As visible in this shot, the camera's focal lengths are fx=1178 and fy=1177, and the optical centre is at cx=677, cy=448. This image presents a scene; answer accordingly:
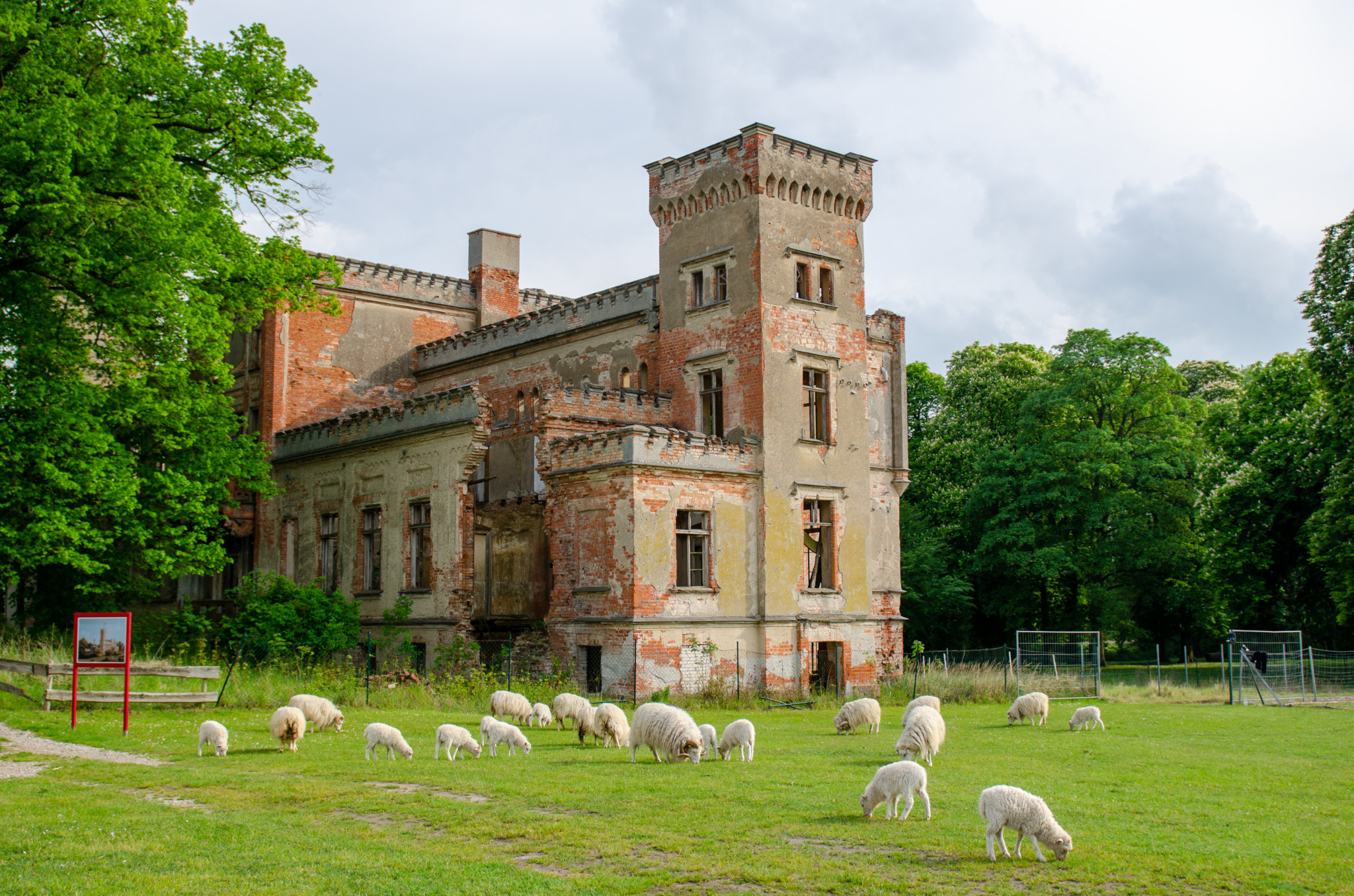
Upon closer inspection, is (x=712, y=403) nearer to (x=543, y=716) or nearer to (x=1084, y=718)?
(x=543, y=716)

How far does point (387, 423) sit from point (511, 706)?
638 inches

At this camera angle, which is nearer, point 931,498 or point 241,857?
point 241,857

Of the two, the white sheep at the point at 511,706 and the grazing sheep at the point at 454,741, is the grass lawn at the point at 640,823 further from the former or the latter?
the white sheep at the point at 511,706

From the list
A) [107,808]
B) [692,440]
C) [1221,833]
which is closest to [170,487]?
[692,440]

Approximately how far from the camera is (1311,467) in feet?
134

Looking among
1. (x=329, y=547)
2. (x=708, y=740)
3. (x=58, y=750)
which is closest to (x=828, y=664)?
(x=708, y=740)

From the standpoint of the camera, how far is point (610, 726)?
18359 mm

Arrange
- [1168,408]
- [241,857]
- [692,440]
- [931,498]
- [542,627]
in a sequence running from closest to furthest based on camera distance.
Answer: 1. [241,857]
2. [692,440]
3. [542,627]
4. [1168,408]
5. [931,498]

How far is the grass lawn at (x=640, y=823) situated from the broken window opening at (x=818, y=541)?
13268 millimetres

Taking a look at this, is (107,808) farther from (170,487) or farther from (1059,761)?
(170,487)

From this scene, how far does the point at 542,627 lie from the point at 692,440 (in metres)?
6.68

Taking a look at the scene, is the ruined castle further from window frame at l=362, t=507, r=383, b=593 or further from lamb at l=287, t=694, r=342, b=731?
lamb at l=287, t=694, r=342, b=731

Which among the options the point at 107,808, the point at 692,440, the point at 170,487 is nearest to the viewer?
the point at 107,808

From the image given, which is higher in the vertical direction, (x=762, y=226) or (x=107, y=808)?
(x=762, y=226)
